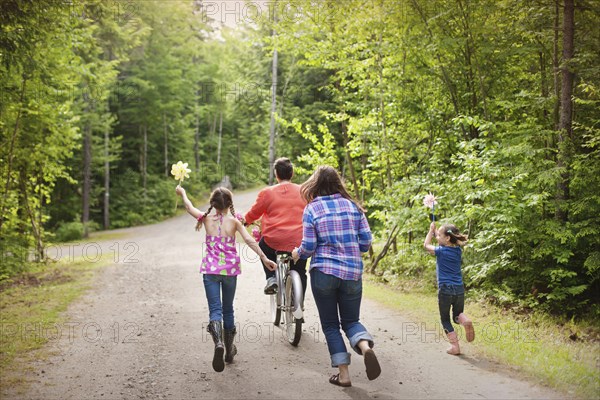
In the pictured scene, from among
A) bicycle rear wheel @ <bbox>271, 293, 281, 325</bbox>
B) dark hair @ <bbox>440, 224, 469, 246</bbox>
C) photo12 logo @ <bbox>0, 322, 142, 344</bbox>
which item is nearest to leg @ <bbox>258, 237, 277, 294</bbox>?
bicycle rear wheel @ <bbox>271, 293, 281, 325</bbox>

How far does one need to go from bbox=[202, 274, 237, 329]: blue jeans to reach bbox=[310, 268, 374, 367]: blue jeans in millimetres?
1218

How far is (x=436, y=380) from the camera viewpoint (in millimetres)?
5297

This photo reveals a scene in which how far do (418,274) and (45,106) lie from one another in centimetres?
1022

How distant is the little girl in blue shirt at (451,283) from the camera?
6125 millimetres

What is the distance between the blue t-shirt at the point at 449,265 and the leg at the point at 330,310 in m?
1.69

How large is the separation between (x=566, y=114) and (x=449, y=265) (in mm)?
3405

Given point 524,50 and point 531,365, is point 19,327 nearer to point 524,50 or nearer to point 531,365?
point 531,365

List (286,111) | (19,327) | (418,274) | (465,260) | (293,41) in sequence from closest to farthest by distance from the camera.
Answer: (19,327) < (465,260) < (418,274) < (293,41) < (286,111)

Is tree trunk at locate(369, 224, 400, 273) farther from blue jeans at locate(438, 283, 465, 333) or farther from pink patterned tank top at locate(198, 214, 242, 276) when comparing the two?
pink patterned tank top at locate(198, 214, 242, 276)

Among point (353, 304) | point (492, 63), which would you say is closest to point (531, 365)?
point (353, 304)

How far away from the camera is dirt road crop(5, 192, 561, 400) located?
5117 millimetres

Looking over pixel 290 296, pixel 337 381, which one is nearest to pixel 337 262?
pixel 337 381

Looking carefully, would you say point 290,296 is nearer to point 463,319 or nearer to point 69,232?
point 463,319

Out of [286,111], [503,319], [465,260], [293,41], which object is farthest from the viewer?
[286,111]
